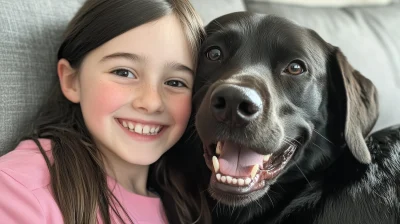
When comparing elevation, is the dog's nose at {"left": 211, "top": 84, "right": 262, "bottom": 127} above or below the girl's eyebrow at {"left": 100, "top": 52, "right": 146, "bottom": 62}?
below

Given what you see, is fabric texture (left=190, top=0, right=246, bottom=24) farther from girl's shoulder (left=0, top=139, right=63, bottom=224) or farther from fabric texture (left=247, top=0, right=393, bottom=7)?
girl's shoulder (left=0, top=139, right=63, bottom=224)

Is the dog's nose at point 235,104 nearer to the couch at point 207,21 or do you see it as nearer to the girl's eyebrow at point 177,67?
the girl's eyebrow at point 177,67

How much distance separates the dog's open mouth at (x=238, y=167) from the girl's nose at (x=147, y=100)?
186mm

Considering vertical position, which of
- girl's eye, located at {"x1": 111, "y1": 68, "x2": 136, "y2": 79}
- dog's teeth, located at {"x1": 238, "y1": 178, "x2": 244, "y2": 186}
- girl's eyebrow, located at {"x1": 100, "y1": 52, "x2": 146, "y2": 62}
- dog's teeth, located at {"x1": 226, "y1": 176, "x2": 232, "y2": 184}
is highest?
girl's eyebrow, located at {"x1": 100, "y1": 52, "x2": 146, "y2": 62}

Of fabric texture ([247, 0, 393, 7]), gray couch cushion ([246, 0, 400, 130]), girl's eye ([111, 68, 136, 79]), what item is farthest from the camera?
fabric texture ([247, 0, 393, 7])

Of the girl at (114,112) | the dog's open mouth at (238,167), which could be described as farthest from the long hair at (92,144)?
the dog's open mouth at (238,167)

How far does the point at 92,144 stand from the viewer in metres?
1.28

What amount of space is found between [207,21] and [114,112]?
69 centimetres

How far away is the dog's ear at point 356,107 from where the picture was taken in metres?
1.28

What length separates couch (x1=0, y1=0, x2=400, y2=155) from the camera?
125 cm

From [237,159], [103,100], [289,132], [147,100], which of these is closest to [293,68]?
[289,132]

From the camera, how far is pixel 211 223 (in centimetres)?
137

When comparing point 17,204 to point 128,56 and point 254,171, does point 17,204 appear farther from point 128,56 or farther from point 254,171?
point 254,171

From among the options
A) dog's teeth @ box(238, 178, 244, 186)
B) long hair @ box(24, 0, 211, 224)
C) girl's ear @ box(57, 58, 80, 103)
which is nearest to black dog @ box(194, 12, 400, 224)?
dog's teeth @ box(238, 178, 244, 186)
